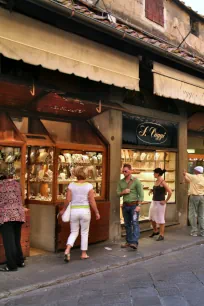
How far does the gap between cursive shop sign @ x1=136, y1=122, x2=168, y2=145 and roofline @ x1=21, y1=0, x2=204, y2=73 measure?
1928 mm

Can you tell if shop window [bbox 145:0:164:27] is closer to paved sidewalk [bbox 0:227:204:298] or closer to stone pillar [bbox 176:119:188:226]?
stone pillar [bbox 176:119:188:226]

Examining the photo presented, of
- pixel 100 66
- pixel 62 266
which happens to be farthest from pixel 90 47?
pixel 62 266

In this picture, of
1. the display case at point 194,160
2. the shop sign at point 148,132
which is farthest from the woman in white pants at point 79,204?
the display case at point 194,160

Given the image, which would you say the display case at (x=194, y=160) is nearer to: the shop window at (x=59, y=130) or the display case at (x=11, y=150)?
the shop window at (x=59, y=130)

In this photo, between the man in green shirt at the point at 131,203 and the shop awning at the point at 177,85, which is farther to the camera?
the shop awning at the point at 177,85

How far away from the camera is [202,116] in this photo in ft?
40.5

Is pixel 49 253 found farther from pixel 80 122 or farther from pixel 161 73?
pixel 161 73

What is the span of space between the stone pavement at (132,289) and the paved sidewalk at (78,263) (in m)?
0.13

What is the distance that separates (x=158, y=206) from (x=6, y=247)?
13.8ft

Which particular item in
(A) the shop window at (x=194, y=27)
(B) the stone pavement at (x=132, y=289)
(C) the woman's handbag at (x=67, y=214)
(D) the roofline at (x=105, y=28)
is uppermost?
(A) the shop window at (x=194, y=27)

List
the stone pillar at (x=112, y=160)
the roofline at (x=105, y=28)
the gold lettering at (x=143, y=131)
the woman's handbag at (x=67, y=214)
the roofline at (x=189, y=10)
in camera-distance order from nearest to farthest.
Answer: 1. the roofline at (x=105, y=28)
2. the woman's handbag at (x=67, y=214)
3. the stone pillar at (x=112, y=160)
4. the gold lettering at (x=143, y=131)
5. the roofline at (x=189, y=10)

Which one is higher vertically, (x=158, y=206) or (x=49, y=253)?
(x=158, y=206)

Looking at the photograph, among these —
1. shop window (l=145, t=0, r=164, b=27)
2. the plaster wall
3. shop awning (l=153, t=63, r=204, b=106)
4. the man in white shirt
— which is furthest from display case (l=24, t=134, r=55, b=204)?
shop window (l=145, t=0, r=164, b=27)

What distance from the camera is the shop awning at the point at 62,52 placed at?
569 centimetres
